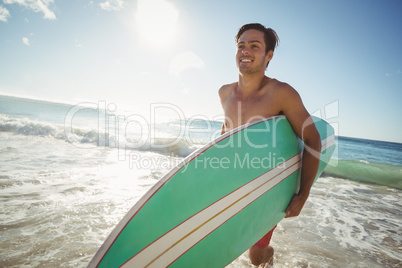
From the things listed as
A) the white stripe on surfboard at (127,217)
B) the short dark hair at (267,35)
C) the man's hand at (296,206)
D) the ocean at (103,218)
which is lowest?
the ocean at (103,218)

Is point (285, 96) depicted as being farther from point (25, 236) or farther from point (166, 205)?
point (25, 236)

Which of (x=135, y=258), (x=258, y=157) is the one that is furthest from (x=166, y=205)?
(x=258, y=157)

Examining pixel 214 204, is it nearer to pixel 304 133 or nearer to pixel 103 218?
pixel 304 133

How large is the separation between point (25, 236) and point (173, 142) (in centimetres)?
984

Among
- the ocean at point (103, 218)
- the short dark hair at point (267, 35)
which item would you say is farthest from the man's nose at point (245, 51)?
the ocean at point (103, 218)

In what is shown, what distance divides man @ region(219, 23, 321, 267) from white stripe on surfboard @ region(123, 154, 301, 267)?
28 cm

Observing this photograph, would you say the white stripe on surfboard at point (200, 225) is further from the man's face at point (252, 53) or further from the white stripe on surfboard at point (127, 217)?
the man's face at point (252, 53)

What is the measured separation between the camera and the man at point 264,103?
61.5 inches

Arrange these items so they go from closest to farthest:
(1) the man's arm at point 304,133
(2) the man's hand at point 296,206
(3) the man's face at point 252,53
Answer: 1. (1) the man's arm at point 304,133
2. (2) the man's hand at point 296,206
3. (3) the man's face at point 252,53

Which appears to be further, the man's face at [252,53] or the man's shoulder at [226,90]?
the man's shoulder at [226,90]

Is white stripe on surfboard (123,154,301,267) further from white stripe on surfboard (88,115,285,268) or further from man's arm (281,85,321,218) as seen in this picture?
man's arm (281,85,321,218)

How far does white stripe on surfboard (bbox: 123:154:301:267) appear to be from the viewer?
40.4 inches

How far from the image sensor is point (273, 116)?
1631mm

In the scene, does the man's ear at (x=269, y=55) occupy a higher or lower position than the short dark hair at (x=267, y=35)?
lower
